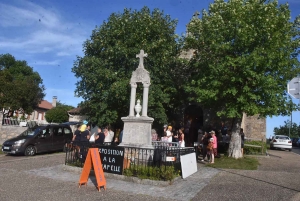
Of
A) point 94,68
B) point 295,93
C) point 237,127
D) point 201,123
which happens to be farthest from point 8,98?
point 295,93

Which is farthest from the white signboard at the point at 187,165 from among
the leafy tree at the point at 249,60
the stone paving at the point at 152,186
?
the leafy tree at the point at 249,60

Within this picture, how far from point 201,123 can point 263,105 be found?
32.9 ft

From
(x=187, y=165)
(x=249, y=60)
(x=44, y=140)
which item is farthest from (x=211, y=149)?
(x=44, y=140)

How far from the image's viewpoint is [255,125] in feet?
84.9

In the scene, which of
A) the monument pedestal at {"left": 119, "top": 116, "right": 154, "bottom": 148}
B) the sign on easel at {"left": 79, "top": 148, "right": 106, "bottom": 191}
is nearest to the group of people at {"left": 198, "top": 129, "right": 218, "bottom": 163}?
the monument pedestal at {"left": 119, "top": 116, "right": 154, "bottom": 148}

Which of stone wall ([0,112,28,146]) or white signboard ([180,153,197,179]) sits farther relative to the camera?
stone wall ([0,112,28,146])

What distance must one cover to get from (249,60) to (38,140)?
1219cm

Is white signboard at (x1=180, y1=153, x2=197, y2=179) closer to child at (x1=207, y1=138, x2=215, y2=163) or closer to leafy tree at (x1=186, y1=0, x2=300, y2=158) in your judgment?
child at (x1=207, y1=138, x2=215, y2=163)

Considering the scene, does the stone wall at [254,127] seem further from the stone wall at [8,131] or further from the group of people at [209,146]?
the stone wall at [8,131]

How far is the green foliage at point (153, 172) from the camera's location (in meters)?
8.09

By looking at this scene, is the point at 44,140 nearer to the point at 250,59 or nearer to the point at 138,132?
the point at 138,132

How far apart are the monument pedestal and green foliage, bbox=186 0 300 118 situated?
14.2 feet

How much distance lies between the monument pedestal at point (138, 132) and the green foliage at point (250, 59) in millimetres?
4327

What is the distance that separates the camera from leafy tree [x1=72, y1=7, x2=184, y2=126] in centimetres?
1739
